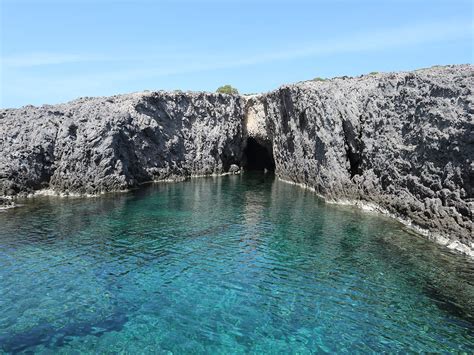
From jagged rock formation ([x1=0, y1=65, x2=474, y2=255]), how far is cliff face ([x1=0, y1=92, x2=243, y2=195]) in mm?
153

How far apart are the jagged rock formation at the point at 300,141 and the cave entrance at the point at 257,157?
0.72m

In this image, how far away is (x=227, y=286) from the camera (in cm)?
2225

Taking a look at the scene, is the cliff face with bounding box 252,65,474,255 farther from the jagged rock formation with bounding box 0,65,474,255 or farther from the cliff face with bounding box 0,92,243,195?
the cliff face with bounding box 0,92,243,195

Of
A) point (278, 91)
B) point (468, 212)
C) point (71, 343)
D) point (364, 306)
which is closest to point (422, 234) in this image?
point (468, 212)

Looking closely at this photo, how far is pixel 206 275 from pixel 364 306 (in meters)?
9.06

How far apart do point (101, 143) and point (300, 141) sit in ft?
90.2

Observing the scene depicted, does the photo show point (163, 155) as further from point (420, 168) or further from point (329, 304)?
point (329, 304)

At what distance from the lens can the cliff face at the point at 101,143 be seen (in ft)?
166

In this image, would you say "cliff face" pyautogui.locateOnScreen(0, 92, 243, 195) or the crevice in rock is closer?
the crevice in rock

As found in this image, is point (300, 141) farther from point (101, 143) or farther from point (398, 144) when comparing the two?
point (101, 143)

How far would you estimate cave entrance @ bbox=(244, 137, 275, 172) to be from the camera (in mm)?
83562

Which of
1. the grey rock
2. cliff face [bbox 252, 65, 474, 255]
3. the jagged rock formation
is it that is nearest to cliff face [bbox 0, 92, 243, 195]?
the jagged rock formation

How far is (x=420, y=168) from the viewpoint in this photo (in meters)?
33.8

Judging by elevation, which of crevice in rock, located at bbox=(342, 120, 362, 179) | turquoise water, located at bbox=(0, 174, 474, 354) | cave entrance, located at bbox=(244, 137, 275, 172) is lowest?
turquoise water, located at bbox=(0, 174, 474, 354)
